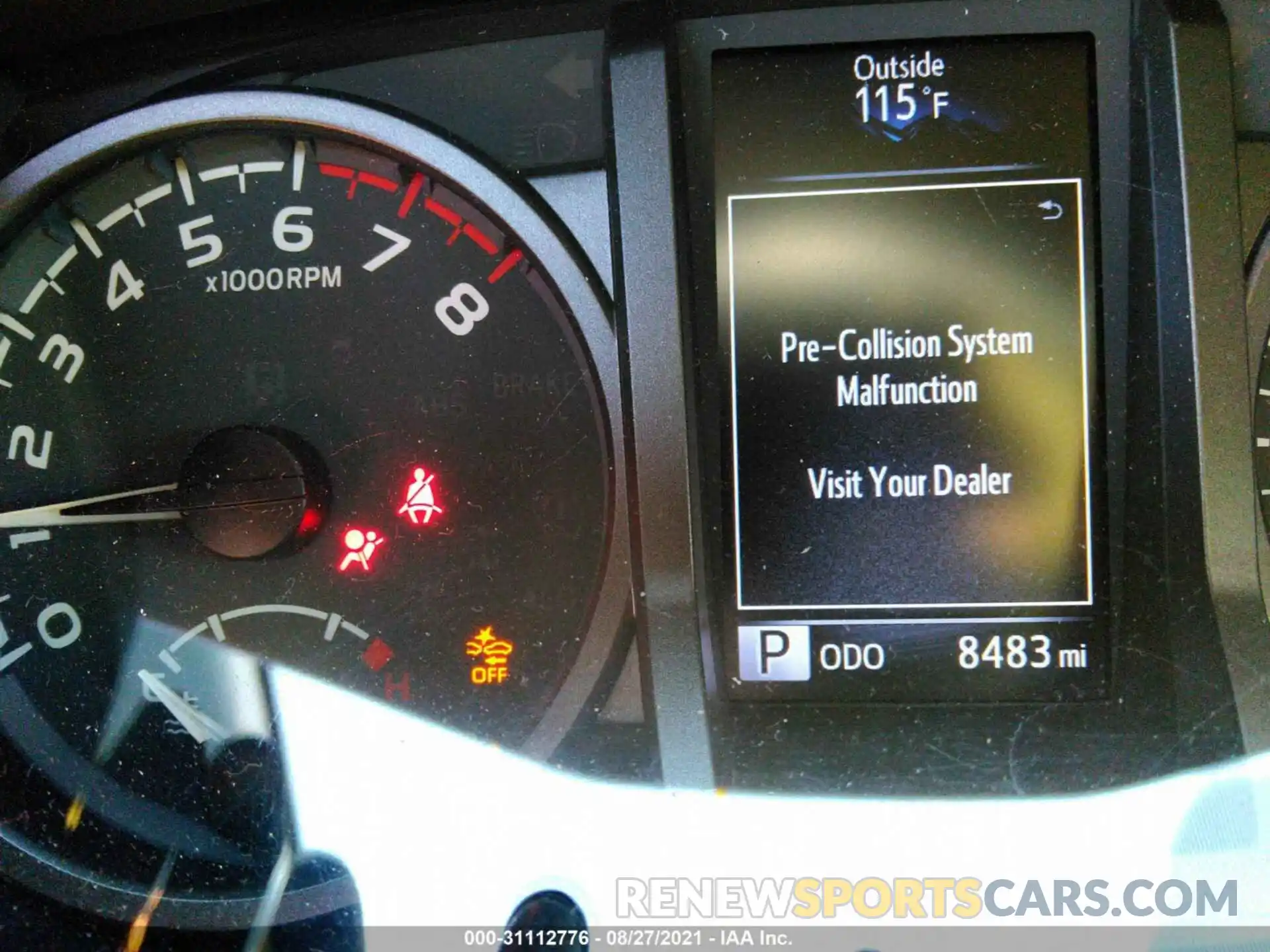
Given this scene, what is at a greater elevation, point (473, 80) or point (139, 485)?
point (473, 80)

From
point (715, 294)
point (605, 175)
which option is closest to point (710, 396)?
point (715, 294)

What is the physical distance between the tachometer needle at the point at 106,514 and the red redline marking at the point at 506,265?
40 cm

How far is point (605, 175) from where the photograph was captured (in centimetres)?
127

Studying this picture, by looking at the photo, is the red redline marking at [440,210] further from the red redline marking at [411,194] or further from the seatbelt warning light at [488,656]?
the seatbelt warning light at [488,656]

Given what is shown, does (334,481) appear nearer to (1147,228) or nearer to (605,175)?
(605,175)

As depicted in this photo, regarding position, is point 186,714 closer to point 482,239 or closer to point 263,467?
point 263,467

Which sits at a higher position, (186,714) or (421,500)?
(421,500)

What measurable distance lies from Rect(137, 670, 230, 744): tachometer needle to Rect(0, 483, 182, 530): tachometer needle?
17 centimetres

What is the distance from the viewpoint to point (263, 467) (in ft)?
4.14

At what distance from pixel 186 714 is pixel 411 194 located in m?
0.60

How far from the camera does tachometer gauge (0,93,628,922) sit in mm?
1283

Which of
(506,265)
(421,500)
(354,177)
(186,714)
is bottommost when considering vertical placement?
(186,714)

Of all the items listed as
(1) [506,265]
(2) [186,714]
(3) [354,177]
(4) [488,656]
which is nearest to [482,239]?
(1) [506,265]

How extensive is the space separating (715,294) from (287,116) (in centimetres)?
49
